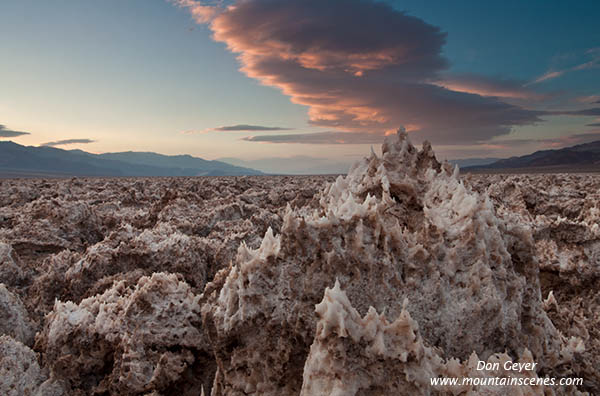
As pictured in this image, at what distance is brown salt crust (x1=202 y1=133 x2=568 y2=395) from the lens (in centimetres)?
220

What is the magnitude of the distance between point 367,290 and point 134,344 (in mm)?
1597

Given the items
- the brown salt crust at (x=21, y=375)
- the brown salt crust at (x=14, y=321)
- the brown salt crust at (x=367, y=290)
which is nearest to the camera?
the brown salt crust at (x=367, y=290)

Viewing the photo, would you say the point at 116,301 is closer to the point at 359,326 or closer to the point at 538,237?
the point at 359,326

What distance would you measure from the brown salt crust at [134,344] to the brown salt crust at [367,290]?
414 millimetres

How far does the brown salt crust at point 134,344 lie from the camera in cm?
257

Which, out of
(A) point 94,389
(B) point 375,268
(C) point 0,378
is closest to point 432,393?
(B) point 375,268

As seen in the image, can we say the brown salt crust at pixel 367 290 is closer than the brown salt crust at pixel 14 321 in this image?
Yes

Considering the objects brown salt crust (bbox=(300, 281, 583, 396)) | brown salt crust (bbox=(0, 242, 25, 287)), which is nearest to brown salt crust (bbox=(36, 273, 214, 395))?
brown salt crust (bbox=(300, 281, 583, 396))

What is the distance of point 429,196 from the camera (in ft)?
9.50

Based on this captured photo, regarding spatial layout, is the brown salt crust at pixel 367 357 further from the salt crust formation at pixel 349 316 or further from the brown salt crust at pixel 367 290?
the brown salt crust at pixel 367 290

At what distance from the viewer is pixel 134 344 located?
2.62 m

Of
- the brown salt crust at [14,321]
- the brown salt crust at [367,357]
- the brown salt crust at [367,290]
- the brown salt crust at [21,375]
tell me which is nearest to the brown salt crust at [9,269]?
the brown salt crust at [14,321]

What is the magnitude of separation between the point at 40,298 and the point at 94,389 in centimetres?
192

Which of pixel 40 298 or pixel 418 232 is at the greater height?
pixel 418 232
